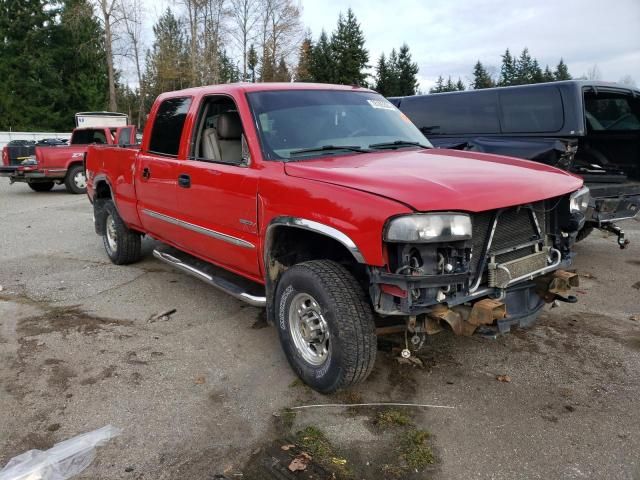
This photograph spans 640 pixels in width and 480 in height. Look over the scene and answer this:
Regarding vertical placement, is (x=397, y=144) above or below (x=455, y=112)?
below

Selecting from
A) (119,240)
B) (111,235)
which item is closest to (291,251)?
(119,240)

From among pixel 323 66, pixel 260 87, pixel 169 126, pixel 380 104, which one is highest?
pixel 323 66

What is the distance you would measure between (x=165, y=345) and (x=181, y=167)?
1.48 m

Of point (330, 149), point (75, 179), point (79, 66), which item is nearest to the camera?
point (330, 149)

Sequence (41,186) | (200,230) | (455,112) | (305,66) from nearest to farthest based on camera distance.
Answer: (200,230)
(455,112)
(41,186)
(305,66)

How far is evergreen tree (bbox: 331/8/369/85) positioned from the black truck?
149 feet

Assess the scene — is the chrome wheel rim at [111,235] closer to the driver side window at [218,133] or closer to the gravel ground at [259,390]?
the gravel ground at [259,390]

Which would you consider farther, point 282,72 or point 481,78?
point 481,78

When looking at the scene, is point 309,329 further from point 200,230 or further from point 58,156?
point 58,156

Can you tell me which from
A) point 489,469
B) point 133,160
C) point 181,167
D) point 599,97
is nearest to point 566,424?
point 489,469

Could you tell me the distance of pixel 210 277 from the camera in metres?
4.48

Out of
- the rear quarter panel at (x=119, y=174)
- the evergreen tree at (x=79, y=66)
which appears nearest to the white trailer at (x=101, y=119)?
the rear quarter panel at (x=119, y=174)

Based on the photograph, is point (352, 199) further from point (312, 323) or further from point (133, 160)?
point (133, 160)

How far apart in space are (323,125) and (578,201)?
186cm
